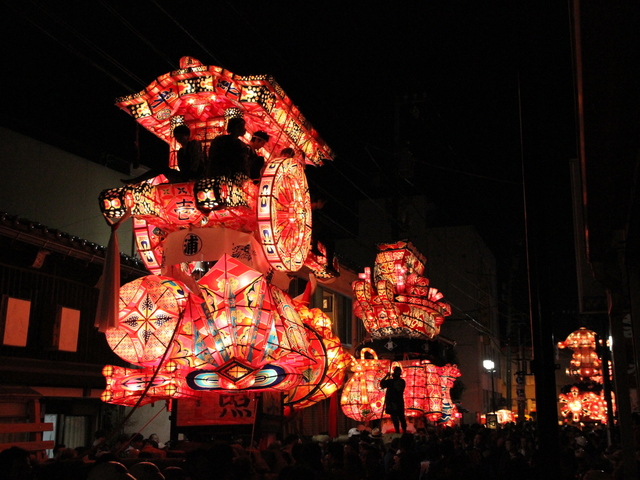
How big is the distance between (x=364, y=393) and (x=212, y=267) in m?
10.6

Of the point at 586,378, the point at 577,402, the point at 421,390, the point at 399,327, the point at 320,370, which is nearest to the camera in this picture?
the point at 320,370

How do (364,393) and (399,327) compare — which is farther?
(399,327)

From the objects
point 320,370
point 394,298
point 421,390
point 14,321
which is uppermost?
point 394,298

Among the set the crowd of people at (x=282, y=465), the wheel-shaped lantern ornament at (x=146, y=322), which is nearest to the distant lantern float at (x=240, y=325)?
the wheel-shaped lantern ornament at (x=146, y=322)

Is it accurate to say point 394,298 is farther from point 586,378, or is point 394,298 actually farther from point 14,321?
point 586,378

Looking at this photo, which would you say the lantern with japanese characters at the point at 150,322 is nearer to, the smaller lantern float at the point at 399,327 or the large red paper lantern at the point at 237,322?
the large red paper lantern at the point at 237,322

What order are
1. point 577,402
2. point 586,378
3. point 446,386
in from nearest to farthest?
point 446,386, point 586,378, point 577,402

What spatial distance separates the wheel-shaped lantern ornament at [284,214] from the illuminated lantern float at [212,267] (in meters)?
0.02

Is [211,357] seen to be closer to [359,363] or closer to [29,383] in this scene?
[29,383]

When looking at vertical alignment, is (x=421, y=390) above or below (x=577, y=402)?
above

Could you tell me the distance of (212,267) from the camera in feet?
31.0

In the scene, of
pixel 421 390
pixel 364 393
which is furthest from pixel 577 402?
pixel 364 393

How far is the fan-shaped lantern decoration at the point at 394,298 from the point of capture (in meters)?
20.1

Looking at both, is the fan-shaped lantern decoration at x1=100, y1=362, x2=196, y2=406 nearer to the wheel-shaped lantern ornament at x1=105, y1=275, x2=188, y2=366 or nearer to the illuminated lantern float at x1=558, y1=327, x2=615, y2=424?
the wheel-shaped lantern ornament at x1=105, y1=275, x2=188, y2=366
